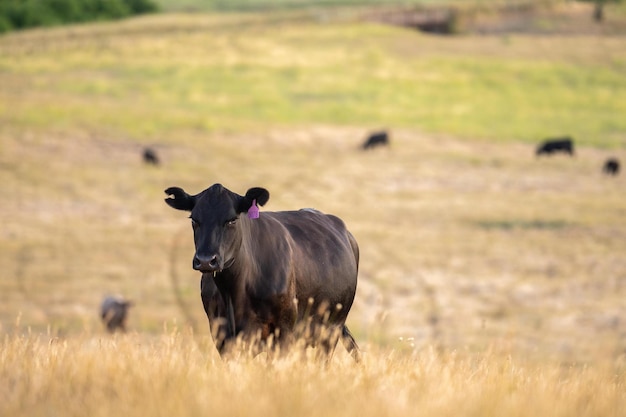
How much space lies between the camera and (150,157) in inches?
1962

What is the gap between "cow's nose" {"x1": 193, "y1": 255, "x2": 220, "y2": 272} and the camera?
763cm

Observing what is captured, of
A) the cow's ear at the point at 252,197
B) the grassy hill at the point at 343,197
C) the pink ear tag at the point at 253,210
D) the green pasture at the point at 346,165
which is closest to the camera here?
the grassy hill at the point at 343,197

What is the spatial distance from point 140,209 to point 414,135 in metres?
29.8

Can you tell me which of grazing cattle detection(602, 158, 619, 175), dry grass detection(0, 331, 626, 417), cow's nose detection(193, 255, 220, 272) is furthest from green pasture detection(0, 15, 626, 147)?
dry grass detection(0, 331, 626, 417)

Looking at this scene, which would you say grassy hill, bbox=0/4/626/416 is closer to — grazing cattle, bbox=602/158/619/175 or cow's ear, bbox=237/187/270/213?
cow's ear, bbox=237/187/270/213

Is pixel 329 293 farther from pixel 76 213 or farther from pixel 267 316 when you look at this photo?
pixel 76 213

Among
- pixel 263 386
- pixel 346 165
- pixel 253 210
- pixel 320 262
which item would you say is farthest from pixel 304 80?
pixel 263 386

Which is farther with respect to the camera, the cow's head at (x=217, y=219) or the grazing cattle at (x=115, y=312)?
the grazing cattle at (x=115, y=312)

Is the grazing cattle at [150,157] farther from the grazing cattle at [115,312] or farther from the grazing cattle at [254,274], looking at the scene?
the grazing cattle at [254,274]

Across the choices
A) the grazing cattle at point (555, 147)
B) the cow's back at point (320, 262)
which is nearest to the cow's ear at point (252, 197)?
the cow's back at point (320, 262)

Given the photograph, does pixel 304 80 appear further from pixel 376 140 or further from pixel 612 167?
pixel 612 167

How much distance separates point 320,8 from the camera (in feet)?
409

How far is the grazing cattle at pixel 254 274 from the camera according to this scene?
26.1ft

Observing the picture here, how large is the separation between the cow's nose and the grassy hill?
53 centimetres
